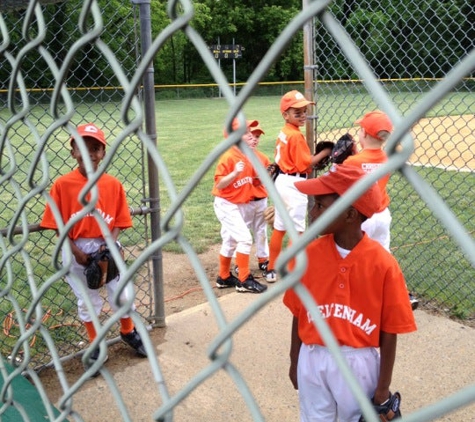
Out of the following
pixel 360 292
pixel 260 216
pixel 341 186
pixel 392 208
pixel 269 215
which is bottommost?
pixel 392 208

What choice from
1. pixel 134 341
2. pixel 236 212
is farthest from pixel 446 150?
pixel 134 341

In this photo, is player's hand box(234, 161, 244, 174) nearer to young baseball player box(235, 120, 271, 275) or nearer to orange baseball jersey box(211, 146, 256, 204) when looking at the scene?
orange baseball jersey box(211, 146, 256, 204)

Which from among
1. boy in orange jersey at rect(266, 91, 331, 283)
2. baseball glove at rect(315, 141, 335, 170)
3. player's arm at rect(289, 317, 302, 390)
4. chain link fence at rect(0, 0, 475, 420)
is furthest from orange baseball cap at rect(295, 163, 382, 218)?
baseball glove at rect(315, 141, 335, 170)

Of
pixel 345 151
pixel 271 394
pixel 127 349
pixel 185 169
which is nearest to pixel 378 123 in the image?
pixel 345 151

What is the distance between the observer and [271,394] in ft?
9.97

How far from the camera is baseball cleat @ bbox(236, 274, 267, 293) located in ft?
15.0

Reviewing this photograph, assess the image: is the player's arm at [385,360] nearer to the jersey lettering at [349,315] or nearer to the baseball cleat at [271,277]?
the jersey lettering at [349,315]

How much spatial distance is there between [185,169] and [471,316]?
775cm

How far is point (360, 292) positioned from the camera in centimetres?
195

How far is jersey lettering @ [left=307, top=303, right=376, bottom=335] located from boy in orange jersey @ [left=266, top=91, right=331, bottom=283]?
2.42 m

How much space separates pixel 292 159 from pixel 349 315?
9.19 ft

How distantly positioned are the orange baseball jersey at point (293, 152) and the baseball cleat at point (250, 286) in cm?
103

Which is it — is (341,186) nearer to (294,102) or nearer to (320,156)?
(320,156)

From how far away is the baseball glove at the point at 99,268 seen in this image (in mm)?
3111
